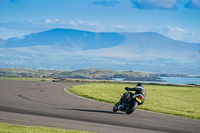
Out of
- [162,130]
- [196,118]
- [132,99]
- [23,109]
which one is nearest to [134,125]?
[162,130]

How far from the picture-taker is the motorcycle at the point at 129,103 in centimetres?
1925

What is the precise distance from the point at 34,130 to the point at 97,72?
540 feet

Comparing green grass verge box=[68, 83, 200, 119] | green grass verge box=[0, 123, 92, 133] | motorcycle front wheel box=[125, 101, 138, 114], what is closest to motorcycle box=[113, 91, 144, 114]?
motorcycle front wheel box=[125, 101, 138, 114]

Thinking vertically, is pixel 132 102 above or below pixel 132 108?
above

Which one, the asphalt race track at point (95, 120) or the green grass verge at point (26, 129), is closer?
the green grass verge at point (26, 129)

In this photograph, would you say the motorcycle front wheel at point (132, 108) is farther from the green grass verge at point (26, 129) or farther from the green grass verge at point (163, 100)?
the green grass verge at point (26, 129)

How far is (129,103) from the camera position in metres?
19.6

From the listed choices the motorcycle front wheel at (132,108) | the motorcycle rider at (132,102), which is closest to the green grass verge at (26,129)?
the motorcycle front wheel at (132,108)

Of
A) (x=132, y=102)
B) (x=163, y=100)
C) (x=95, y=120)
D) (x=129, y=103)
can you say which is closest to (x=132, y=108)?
(x=132, y=102)

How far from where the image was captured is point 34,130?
13.3 m

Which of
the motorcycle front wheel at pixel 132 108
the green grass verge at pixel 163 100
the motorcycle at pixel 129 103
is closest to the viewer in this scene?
the motorcycle front wheel at pixel 132 108

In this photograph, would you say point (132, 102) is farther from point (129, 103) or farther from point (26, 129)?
point (26, 129)

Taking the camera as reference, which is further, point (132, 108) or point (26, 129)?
point (132, 108)

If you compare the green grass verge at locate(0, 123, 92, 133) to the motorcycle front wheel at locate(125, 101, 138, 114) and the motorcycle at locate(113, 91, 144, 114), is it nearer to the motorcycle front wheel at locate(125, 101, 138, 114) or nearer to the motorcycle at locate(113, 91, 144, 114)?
the motorcycle front wheel at locate(125, 101, 138, 114)
